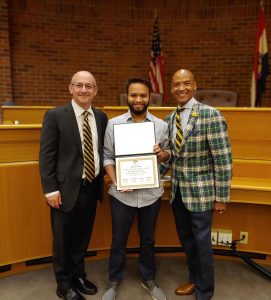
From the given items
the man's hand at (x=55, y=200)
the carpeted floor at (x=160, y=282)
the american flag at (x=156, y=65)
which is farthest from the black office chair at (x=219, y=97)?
the man's hand at (x=55, y=200)

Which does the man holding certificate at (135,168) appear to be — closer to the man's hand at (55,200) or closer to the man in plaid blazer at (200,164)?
the man in plaid blazer at (200,164)

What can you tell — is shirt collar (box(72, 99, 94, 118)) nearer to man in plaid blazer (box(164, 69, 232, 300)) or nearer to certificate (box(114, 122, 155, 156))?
certificate (box(114, 122, 155, 156))

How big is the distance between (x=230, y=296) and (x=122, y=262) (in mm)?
797

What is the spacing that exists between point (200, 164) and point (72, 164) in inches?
30.0

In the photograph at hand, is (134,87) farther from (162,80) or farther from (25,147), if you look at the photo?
(162,80)

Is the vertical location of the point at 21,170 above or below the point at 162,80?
below

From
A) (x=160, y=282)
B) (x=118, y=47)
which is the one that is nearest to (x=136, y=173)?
(x=160, y=282)

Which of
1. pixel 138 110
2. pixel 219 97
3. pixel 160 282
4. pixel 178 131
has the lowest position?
pixel 160 282

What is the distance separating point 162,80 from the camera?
5316 millimetres

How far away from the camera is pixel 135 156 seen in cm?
180

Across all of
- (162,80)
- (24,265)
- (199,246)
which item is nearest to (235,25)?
(162,80)

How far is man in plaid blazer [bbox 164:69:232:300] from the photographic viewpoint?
1.76 meters

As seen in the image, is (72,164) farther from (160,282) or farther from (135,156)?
(160,282)

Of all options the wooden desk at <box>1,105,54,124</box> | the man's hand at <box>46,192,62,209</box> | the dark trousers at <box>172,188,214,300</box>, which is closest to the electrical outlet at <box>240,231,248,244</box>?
the dark trousers at <box>172,188,214,300</box>
